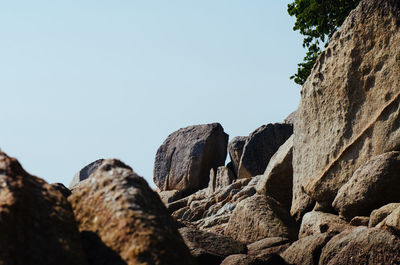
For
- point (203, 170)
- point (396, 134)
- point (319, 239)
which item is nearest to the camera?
point (319, 239)

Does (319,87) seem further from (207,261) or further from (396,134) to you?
(207,261)

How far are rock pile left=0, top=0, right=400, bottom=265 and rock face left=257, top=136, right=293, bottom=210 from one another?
0.09 ft

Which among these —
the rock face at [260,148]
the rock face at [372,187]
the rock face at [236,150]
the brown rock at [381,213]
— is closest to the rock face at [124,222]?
the brown rock at [381,213]

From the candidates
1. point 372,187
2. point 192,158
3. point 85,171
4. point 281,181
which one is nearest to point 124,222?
point 372,187

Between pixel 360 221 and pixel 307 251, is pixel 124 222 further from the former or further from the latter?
pixel 360 221

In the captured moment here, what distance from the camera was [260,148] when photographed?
Answer: 27.9m

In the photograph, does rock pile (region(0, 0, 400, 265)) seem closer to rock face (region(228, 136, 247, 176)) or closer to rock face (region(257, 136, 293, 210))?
rock face (region(257, 136, 293, 210))

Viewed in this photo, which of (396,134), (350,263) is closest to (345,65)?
(396,134)

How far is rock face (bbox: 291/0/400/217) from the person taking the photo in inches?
559

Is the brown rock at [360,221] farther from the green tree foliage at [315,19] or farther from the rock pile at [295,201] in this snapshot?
the green tree foliage at [315,19]

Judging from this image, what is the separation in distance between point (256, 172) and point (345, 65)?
13050 mm

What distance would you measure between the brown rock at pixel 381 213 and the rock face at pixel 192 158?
19941mm

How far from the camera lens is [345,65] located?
15.0 metres

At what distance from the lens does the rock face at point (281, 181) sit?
17.8 metres
